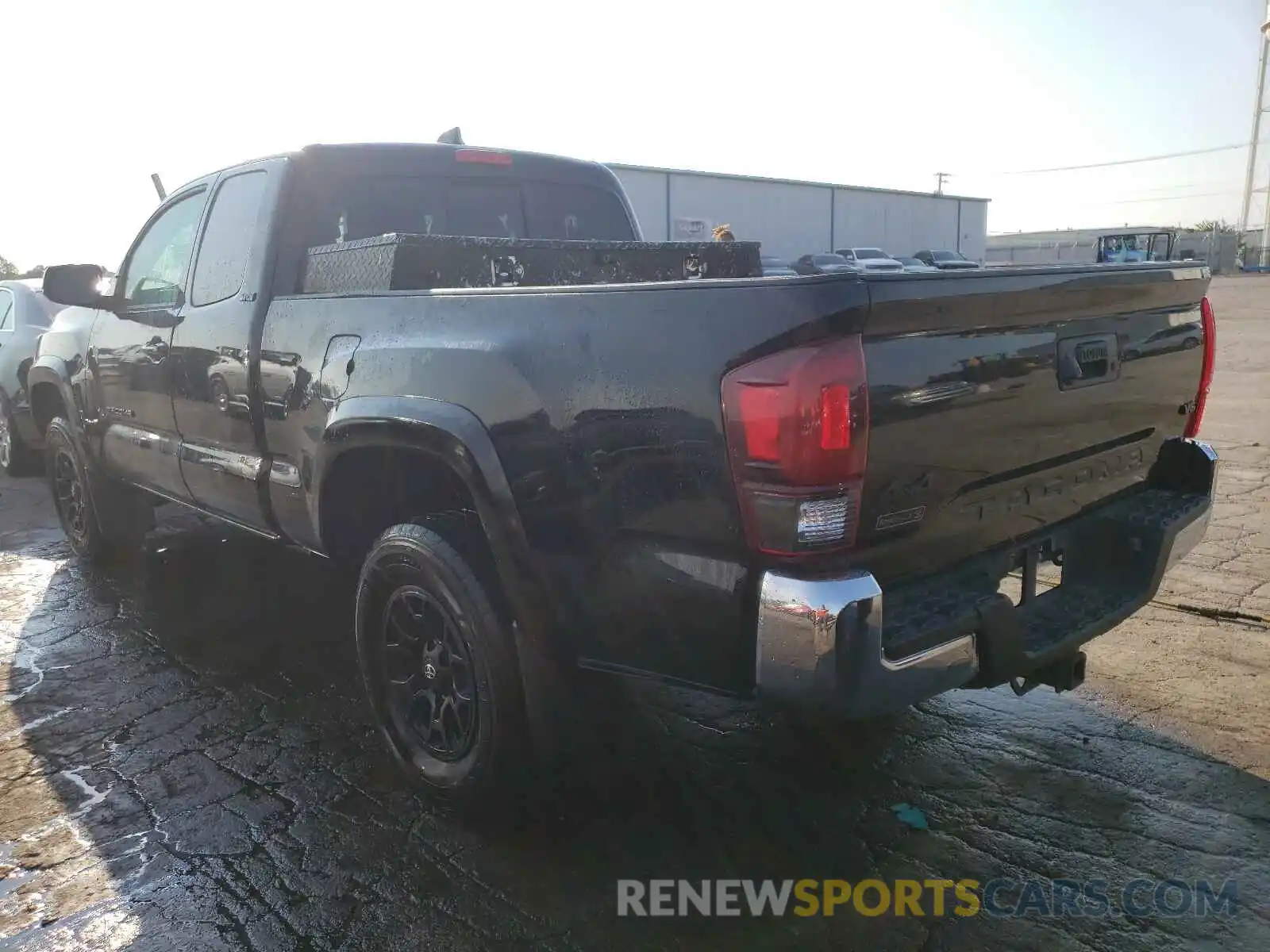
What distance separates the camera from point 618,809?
9.73ft

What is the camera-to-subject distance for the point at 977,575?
245 centimetres

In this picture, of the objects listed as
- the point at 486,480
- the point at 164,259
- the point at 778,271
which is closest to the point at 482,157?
the point at 164,259

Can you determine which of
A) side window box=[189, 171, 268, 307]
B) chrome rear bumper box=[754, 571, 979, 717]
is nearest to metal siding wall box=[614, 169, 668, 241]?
side window box=[189, 171, 268, 307]

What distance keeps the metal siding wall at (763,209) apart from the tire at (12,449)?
93.8 ft

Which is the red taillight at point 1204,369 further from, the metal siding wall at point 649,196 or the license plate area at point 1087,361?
the metal siding wall at point 649,196

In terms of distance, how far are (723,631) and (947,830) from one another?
1168mm

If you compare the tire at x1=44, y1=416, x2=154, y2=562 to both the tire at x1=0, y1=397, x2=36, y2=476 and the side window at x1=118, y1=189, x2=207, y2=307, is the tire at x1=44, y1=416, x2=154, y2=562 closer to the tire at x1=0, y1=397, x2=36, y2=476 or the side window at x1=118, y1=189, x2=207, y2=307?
the side window at x1=118, y1=189, x2=207, y2=307

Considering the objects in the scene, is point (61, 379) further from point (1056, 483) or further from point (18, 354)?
point (1056, 483)

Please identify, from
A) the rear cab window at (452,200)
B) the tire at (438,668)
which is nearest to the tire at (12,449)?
the rear cab window at (452,200)

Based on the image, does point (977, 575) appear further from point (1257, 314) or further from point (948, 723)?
point (1257, 314)

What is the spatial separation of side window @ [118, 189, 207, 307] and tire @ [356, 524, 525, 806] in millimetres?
2082

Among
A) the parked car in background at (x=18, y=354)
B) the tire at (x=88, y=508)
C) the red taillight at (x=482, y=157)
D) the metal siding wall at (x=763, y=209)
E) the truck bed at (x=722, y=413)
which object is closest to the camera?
the truck bed at (x=722, y=413)

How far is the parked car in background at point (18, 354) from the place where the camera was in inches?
321

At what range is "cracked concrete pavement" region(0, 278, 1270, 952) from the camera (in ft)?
8.09
